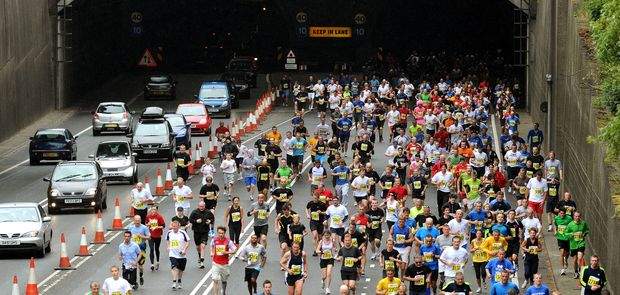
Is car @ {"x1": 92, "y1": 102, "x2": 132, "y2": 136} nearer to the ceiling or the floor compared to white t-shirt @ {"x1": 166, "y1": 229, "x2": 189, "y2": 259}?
nearer to the ceiling

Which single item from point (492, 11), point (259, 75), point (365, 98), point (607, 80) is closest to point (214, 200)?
point (607, 80)

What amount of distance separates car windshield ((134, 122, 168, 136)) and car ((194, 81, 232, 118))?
11650 millimetres

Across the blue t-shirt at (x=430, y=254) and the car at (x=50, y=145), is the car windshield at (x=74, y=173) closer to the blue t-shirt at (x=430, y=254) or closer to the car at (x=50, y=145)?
the car at (x=50, y=145)

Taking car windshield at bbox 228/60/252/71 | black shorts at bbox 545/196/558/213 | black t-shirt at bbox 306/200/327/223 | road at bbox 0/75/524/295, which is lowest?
road at bbox 0/75/524/295

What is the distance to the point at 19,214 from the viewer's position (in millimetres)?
35062

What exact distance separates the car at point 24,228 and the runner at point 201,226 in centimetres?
333

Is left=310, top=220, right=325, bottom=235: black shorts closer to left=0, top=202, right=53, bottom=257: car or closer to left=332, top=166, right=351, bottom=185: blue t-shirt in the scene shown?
left=332, top=166, right=351, bottom=185: blue t-shirt

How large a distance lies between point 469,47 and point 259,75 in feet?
43.8

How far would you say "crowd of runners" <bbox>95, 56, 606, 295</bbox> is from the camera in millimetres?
29859

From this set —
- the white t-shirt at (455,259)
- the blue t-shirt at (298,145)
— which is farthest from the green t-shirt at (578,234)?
the blue t-shirt at (298,145)

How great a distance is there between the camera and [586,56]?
36.7 m

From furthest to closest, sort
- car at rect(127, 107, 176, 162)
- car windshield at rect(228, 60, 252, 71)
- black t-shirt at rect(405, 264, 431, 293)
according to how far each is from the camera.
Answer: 1. car windshield at rect(228, 60, 252, 71)
2. car at rect(127, 107, 176, 162)
3. black t-shirt at rect(405, 264, 431, 293)

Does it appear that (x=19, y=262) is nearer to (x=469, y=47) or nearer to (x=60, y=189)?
(x=60, y=189)

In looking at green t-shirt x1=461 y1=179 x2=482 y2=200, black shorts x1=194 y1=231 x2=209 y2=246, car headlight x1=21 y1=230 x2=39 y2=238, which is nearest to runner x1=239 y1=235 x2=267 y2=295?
black shorts x1=194 y1=231 x2=209 y2=246
